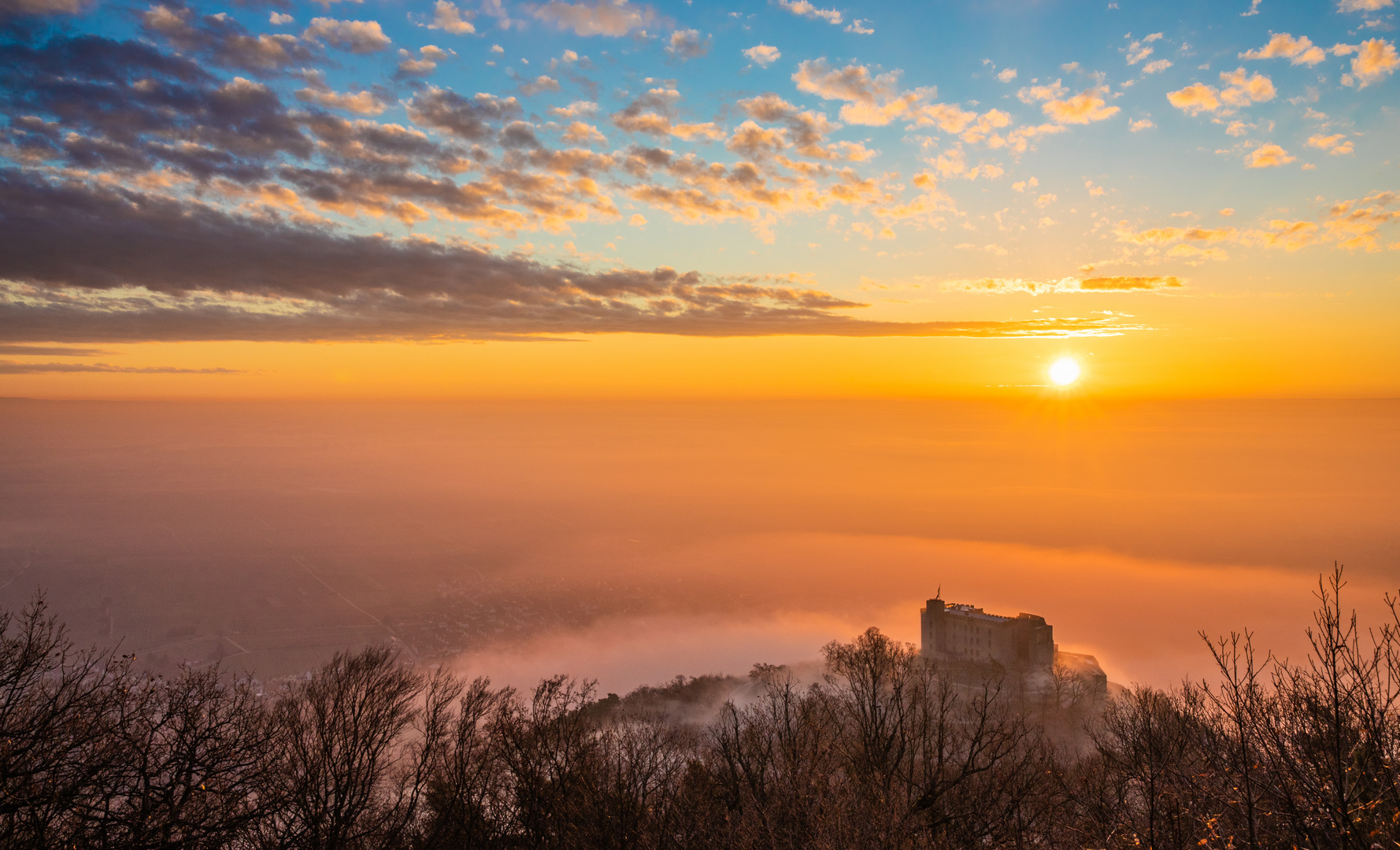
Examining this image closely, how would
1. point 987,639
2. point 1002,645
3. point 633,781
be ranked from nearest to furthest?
point 633,781
point 1002,645
point 987,639

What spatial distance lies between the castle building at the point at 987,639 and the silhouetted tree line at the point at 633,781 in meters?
26.6

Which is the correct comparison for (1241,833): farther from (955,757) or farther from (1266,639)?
(1266,639)

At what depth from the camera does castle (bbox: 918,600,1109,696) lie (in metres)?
44.4

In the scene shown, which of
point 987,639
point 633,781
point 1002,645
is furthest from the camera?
point 987,639

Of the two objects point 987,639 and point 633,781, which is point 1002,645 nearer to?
point 987,639

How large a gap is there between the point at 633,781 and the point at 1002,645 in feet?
124

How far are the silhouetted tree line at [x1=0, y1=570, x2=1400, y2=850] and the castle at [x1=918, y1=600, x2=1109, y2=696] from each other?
2656 cm

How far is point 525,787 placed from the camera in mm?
15523

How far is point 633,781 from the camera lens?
1527 cm

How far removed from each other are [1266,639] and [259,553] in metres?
179

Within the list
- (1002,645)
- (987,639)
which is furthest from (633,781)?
(987,639)

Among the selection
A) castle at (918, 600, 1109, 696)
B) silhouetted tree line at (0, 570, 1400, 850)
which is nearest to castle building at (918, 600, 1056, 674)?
castle at (918, 600, 1109, 696)

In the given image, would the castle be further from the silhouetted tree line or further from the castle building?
the silhouetted tree line

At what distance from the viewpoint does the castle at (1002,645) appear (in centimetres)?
4441
